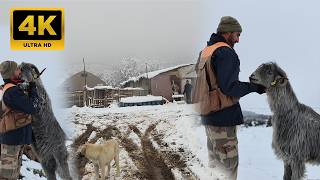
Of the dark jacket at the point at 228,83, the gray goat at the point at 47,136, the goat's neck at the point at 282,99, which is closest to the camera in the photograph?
the dark jacket at the point at 228,83

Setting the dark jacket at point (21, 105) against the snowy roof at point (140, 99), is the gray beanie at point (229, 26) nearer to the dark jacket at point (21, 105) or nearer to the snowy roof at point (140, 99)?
the snowy roof at point (140, 99)

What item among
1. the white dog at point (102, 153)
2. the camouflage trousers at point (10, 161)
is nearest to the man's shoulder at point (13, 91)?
the camouflage trousers at point (10, 161)

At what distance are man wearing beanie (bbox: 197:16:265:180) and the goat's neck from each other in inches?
3.2

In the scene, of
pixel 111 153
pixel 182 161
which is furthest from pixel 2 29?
pixel 182 161

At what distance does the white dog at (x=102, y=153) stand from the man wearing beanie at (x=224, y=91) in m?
0.52

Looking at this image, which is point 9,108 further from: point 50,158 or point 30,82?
point 50,158

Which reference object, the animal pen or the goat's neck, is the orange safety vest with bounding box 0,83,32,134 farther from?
the goat's neck

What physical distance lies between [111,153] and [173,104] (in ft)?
1.42

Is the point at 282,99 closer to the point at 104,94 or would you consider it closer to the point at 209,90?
the point at 209,90

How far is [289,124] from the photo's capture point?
2459 mm

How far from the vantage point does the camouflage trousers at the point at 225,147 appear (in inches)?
84.8

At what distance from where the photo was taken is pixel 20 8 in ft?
8.43

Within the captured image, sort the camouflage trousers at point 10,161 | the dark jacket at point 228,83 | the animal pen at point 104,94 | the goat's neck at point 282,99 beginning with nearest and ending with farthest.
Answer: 1. the dark jacket at point 228,83
2. the goat's neck at point 282,99
3. the animal pen at point 104,94
4. the camouflage trousers at point 10,161

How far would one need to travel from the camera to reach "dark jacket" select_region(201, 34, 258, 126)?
201 centimetres
